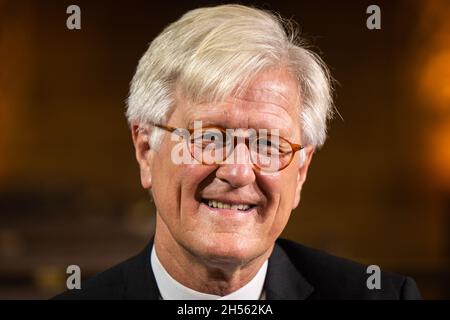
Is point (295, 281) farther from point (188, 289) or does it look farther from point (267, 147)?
point (267, 147)

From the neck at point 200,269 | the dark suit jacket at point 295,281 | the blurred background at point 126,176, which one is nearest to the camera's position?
the neck at point 200,269

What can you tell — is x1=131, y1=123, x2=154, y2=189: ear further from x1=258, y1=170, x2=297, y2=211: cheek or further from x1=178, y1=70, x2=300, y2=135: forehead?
x1=258, y1=170, x2=297, y2=211: cheek

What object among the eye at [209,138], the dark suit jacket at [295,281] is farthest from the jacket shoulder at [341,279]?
the eye at [209,138]

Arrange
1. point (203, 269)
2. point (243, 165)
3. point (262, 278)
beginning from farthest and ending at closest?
point (262, 278) < point (203, 269) < point (243, 165)

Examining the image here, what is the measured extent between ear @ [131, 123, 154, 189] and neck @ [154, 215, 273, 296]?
0.10 m

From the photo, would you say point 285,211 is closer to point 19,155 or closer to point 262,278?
point 262,278

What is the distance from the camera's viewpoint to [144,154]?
1.64 meters

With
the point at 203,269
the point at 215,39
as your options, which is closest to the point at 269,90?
the point at 215,39

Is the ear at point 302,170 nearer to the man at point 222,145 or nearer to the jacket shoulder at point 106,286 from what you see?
the man at point 222,145

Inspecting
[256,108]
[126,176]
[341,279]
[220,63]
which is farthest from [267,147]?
[126,176]

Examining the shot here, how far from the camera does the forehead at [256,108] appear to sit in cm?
146

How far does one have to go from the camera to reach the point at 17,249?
4363 millimetres

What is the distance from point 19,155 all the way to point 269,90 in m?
3.95

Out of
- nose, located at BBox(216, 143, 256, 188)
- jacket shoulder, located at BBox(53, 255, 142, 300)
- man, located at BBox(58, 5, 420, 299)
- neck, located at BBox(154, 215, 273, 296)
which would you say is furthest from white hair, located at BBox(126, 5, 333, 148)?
jacket shoulder, located at BBox(53, 255, 142, 300)
